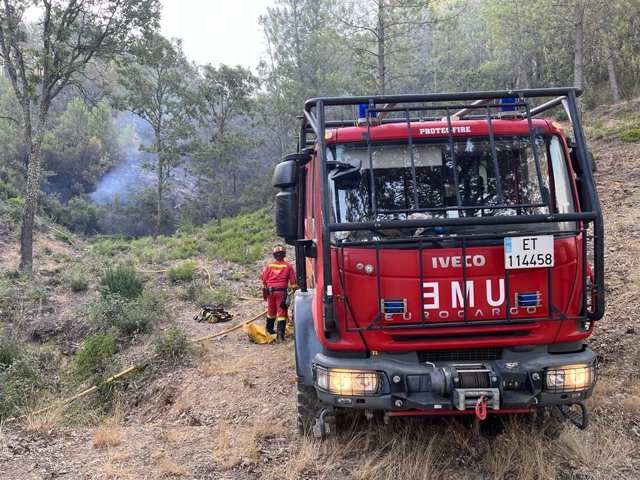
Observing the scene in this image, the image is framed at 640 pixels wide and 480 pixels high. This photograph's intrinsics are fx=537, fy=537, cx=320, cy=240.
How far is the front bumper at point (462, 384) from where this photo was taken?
3.38m

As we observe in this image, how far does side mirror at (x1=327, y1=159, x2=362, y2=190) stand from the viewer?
3.83 metres

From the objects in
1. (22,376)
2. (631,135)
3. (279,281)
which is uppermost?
(631,135)

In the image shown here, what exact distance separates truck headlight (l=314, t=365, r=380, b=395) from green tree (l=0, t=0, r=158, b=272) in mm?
13485

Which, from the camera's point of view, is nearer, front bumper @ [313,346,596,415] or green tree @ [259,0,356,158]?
front bumper @ [313,346,596,415]

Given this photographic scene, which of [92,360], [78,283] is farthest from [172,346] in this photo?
[78,283]

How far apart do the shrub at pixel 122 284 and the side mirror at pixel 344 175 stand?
769cm

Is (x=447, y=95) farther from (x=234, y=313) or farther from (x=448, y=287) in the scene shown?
(x=234, y=313)

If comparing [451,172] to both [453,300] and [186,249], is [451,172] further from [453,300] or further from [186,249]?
[186,249]

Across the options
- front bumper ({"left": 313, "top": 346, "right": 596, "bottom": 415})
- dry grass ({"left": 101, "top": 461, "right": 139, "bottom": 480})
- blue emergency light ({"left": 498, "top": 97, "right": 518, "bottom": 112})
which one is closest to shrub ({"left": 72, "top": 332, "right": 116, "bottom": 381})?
dry grass ({"left": 101, "top": 461, "right": 139, "bottom": 480})

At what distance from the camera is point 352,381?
11.3 feet

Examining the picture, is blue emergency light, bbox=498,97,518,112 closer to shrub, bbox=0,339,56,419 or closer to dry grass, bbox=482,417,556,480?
dry grass, bbox=482,417,556,480

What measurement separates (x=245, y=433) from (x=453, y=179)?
2729mm

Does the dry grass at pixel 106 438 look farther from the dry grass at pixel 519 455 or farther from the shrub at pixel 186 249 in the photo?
the shrub at pixel 186 249

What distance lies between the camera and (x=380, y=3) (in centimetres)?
1384
